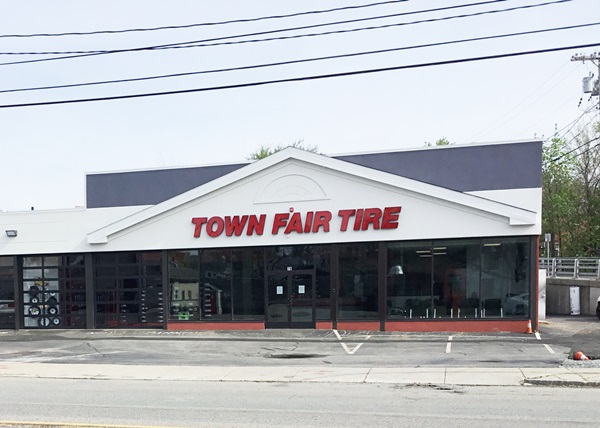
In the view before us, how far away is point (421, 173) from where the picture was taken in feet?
75.6

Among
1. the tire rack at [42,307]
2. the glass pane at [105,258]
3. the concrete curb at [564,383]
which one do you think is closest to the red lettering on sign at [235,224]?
the glass pane at [105,258]

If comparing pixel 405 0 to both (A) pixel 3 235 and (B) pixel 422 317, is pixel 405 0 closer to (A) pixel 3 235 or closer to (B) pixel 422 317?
(B) pixel 422 317

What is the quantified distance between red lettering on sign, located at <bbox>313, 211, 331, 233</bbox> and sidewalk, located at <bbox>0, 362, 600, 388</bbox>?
7.91 m

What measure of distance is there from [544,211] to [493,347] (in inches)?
1479

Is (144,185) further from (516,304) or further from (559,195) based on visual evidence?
(559,195)

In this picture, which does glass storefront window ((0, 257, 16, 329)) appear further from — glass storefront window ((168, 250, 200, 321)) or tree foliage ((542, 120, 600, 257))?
tree foliage ((542, 120, 600, 257))

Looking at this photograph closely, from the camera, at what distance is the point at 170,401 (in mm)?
11062

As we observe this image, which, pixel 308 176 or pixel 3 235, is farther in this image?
pixel 3 235

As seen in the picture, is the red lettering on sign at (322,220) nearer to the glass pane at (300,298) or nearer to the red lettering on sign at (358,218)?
the red lettering on sign at (358,218)

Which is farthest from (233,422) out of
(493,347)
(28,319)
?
(28,319)

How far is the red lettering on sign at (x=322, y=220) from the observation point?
72.6ft

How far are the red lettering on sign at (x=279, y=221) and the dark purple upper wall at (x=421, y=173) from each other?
297 centimetres

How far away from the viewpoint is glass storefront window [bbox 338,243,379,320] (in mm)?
22234

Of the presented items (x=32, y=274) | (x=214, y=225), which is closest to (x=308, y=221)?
(x=214, y=225)
